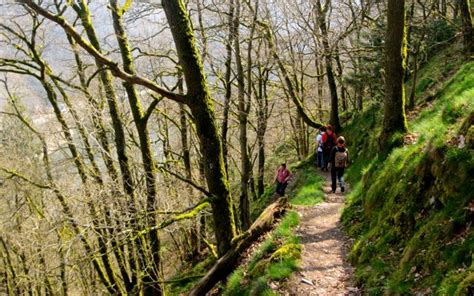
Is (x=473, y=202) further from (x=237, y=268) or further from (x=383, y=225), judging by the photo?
(x=237, y=268)

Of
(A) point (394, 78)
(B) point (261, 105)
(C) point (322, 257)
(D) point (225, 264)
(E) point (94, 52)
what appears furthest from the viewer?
(B) point (261, 105)

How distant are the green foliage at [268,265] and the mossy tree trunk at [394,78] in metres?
3.63

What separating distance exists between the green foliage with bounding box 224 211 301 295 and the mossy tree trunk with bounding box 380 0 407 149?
143 inches

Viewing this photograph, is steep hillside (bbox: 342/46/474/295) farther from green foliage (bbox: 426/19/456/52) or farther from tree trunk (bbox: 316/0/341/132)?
tree trunk (bbox: 316/0/341/132)

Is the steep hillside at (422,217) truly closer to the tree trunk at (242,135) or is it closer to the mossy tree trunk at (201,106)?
the mossy tree trunk at (201,106)

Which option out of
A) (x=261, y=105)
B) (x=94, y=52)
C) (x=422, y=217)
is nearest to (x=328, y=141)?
(x=261, y=105)

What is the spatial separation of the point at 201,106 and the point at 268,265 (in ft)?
12.1

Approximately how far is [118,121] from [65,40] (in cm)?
641

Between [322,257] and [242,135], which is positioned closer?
[322,257]

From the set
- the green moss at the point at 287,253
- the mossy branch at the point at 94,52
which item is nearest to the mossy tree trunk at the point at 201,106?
the mossy branch at the point at 94,52

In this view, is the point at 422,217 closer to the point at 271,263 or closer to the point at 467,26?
the point at 271,263

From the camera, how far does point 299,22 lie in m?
23.0

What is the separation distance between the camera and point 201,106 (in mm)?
6598

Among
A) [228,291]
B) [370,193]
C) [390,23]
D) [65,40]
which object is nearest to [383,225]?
[370,193]
